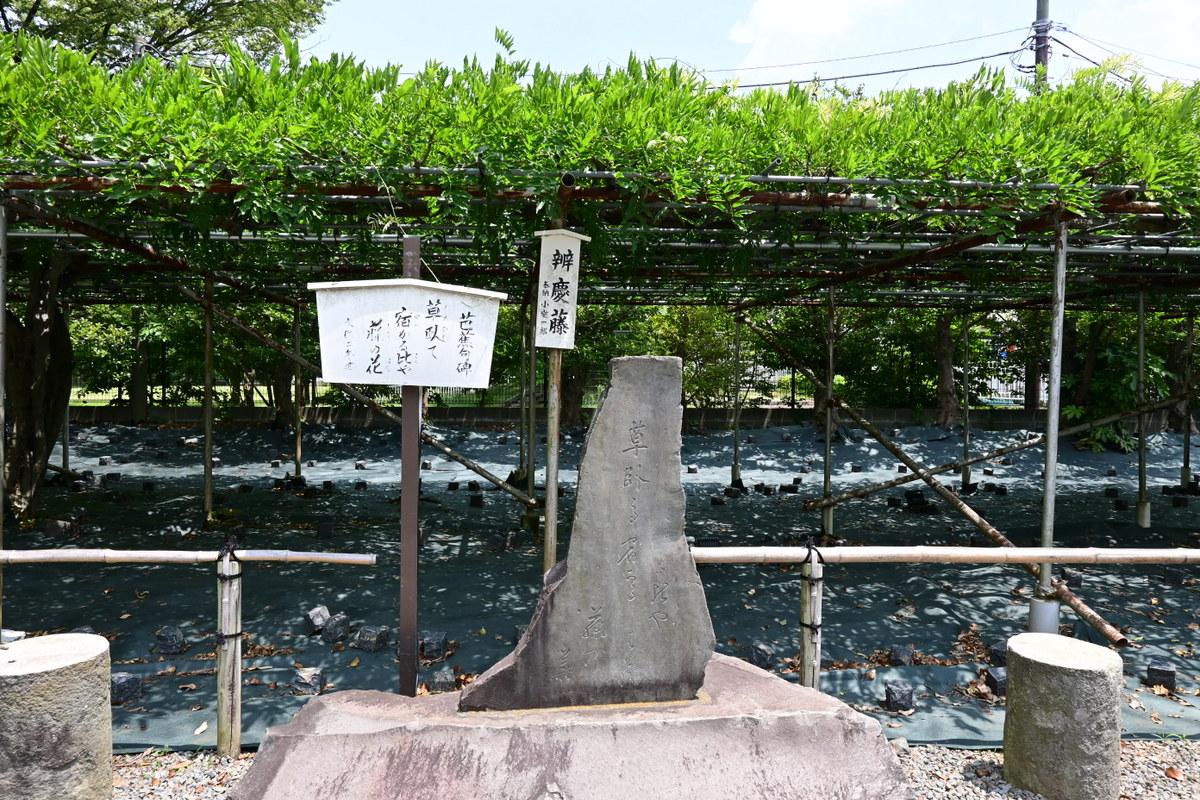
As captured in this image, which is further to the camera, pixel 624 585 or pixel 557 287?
pixel 557 287

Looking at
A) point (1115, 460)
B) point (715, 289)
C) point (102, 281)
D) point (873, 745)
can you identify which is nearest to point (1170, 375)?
point (1115, 460)

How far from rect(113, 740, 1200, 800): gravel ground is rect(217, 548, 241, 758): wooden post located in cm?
11

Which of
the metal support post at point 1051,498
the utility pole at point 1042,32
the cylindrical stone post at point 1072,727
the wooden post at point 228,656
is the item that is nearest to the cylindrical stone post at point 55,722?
the wooden post at point 228,656

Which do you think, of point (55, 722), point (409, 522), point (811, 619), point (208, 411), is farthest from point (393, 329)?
point (208, 411)

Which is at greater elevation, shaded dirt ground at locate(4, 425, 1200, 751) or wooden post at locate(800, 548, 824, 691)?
wooden post at locate(800, 548, 824, 691)

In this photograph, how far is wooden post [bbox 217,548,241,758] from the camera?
12.7 ft

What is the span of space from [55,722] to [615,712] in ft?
8.12

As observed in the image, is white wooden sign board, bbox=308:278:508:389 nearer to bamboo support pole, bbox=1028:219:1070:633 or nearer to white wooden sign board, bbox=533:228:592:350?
white wooden sign board, bbox=533:228:592:350

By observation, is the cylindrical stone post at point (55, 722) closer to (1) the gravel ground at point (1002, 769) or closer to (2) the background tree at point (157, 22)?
(1) the gravel ground at point (1002, 769)

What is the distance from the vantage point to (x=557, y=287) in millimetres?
4883

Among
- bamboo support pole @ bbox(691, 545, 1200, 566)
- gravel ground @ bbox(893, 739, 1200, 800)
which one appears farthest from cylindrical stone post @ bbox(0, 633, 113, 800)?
gravel ground @ bbox(893, 739, 1200, 800)

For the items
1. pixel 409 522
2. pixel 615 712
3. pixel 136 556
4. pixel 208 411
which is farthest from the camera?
pixel 208 411

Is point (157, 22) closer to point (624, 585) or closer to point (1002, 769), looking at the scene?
point (624, 585)

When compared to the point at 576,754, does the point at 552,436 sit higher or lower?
higher
